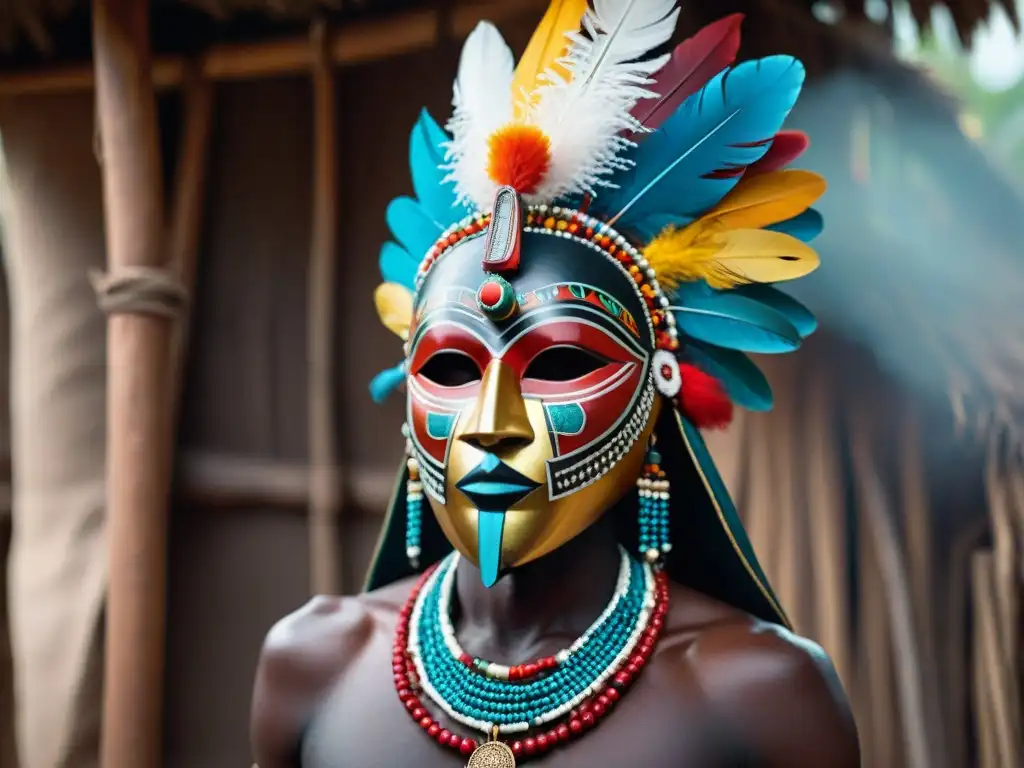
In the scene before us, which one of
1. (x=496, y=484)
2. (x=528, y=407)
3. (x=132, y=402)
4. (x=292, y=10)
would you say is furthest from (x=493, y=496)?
(x=292, y=10)

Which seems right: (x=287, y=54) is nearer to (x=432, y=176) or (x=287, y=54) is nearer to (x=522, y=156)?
(x=432, y=176)

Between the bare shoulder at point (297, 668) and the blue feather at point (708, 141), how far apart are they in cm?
68

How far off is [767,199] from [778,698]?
63 cm

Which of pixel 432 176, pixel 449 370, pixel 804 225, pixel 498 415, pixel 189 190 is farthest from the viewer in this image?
pixel 189 190

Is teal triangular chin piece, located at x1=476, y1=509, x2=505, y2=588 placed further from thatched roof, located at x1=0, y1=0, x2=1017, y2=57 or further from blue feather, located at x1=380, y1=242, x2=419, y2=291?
thatched roof, located at x1=0, y1=0, x2=1017, y2=57

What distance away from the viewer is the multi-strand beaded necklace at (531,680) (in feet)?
3.71

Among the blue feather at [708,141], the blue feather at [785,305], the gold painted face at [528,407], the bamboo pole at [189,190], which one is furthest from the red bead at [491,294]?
the bamboo pole at [189,190]

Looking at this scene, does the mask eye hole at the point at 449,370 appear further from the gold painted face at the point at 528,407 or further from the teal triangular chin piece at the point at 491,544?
the teal triangular chin piece at the point at 491,544

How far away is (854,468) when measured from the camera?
2039 millimetres

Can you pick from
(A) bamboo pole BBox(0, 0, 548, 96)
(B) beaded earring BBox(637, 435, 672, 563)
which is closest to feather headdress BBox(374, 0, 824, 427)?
(B) beaded earring BBox(637, 435, 672, 563)

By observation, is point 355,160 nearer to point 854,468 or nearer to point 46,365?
point 46,365

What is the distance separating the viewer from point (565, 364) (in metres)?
1.18

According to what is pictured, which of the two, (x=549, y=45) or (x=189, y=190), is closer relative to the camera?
(x=549, y=45)

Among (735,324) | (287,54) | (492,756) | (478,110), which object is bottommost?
(492,756)
